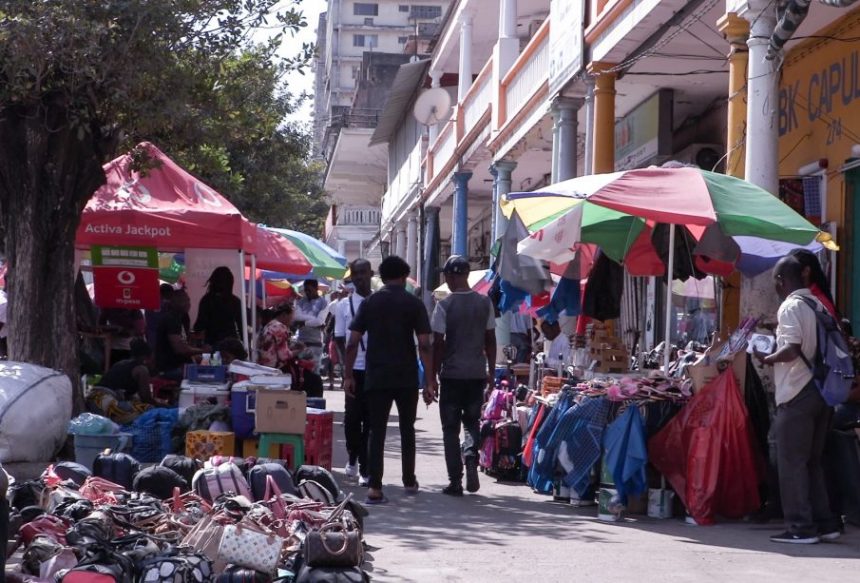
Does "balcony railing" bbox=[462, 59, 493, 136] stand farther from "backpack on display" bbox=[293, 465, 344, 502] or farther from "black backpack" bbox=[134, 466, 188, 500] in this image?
"black backpack" bbox=[134, 466, 188, 500]

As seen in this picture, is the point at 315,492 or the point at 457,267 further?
the point at 457,267

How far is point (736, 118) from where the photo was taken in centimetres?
1162

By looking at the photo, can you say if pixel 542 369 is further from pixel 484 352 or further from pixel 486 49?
pixel 486 49

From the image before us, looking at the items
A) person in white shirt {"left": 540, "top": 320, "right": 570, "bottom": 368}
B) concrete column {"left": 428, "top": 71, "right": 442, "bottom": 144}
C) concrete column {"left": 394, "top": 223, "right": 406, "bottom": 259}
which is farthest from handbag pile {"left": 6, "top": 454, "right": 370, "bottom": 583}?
concrete column {"left": 394, "top": 223, "right": 406, "bottom": 259}

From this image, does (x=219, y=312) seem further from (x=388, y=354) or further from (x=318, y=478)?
(x=318, y=478)

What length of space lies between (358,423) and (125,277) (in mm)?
4771

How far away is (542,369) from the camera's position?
44.1 feet

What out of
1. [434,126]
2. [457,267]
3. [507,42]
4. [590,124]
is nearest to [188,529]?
[457,267]

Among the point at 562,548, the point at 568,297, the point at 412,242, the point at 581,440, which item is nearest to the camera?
the point at 562,548

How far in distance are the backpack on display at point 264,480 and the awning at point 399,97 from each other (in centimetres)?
2568


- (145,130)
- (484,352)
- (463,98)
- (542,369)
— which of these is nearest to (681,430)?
(484,352)

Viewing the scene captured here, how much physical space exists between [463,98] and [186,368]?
15.9 meters

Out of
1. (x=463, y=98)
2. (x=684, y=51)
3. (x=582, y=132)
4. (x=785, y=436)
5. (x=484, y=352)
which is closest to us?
(x=785, y=436)

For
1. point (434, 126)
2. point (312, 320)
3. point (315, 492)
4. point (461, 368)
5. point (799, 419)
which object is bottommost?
point (315, 492)
